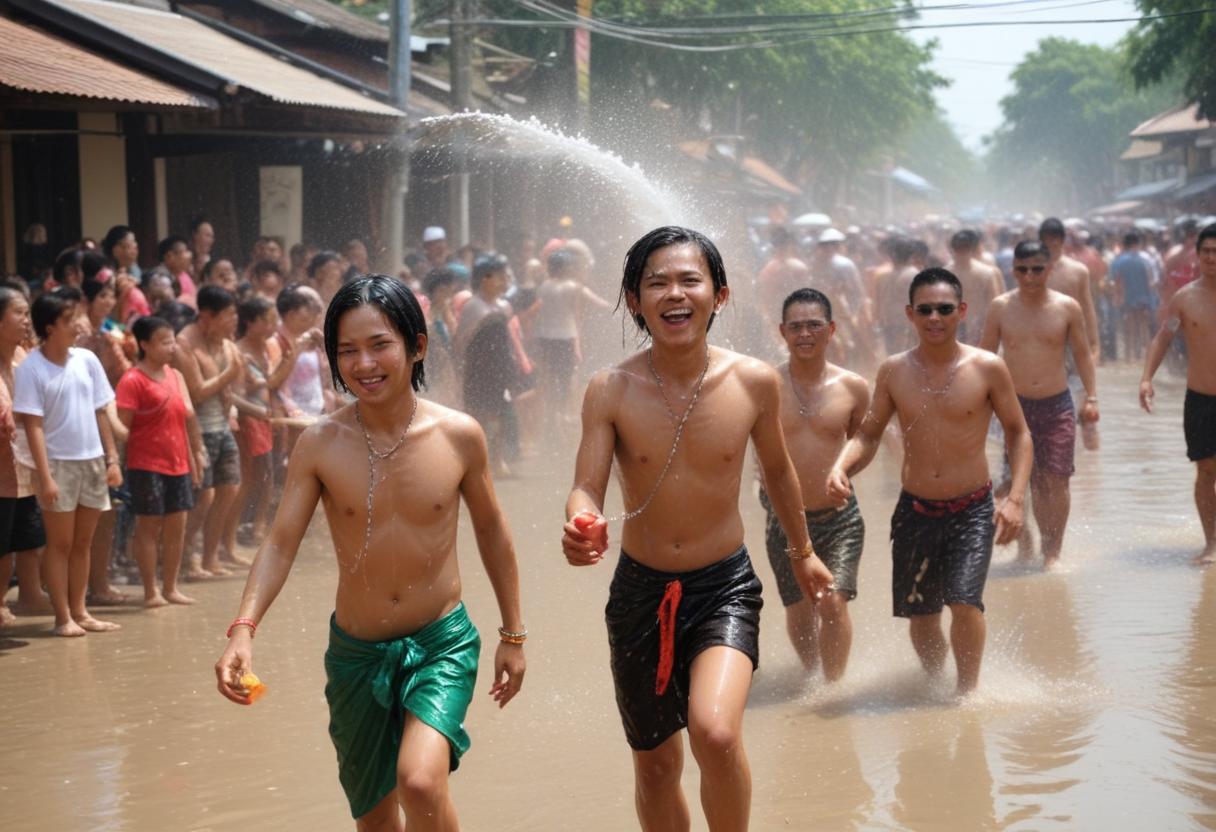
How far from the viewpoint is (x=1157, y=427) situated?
1636 cm

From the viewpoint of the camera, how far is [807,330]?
292 inches

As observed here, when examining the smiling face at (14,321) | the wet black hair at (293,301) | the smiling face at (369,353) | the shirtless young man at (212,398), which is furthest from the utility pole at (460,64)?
the smiling face at (369,353)

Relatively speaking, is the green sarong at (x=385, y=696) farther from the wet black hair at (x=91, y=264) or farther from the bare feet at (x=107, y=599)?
the wet black hair at (x=91, y=264)

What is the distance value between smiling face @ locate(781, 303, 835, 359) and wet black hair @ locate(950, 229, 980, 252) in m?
6.38

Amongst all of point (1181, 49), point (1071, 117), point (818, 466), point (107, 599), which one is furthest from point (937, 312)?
point (1071, 117)

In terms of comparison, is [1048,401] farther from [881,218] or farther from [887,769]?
[881,218]

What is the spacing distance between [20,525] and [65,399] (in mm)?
676

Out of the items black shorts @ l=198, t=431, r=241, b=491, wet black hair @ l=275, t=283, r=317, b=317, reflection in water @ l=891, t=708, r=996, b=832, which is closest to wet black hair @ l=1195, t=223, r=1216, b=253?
reflection in water @ l=891, t=708, r=996, b=832

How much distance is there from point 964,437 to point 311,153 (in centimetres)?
1404

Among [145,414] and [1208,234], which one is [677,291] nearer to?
[145,414]

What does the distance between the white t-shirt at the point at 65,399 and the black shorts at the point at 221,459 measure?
46.7 inches

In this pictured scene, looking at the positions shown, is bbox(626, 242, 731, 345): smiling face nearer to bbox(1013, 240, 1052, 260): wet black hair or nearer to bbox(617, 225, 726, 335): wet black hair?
bbox(617, 225, 726, 335): wet black hair

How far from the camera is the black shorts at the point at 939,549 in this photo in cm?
714

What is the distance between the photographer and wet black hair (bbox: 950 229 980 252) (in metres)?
13.5
